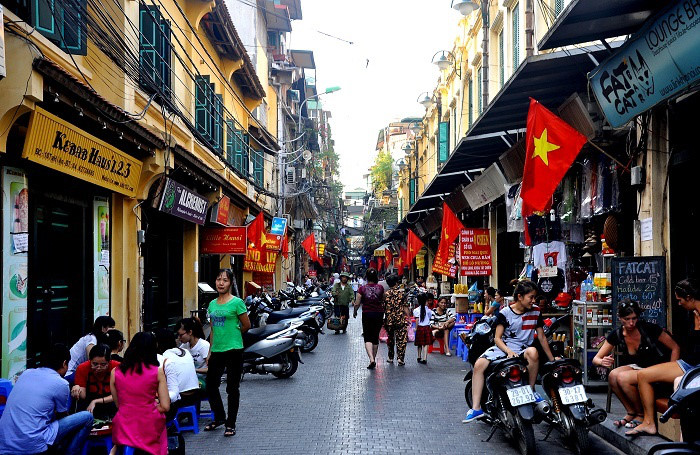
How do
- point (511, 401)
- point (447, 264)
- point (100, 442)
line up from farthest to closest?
point (447, 264) < point (511, 401) < point (100, 442)

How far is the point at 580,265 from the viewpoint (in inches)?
523

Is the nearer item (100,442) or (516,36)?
(100,442)

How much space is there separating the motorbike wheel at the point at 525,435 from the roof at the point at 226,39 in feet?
47.5

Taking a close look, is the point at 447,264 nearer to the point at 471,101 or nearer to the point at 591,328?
the point at 471,101

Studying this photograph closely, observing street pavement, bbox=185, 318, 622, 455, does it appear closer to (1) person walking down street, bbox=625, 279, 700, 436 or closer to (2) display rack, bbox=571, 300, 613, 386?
(1) person walking down street, bbox=625, 279, 700, 436

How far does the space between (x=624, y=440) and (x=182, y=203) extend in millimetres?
10627

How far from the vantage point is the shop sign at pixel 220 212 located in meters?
19.6

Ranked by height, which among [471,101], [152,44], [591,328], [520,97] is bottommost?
[591,328]

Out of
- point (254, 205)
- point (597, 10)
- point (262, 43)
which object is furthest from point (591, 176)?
point (262, 43)

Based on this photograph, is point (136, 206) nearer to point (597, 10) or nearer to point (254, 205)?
point (597, 10)

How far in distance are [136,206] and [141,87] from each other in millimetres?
2196

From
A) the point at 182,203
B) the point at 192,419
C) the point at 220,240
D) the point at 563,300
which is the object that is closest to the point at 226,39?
the point at 220,240

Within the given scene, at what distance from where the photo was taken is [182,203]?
612 inches

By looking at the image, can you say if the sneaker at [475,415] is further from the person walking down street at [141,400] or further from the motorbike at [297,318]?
the motorbike at [297,318]
